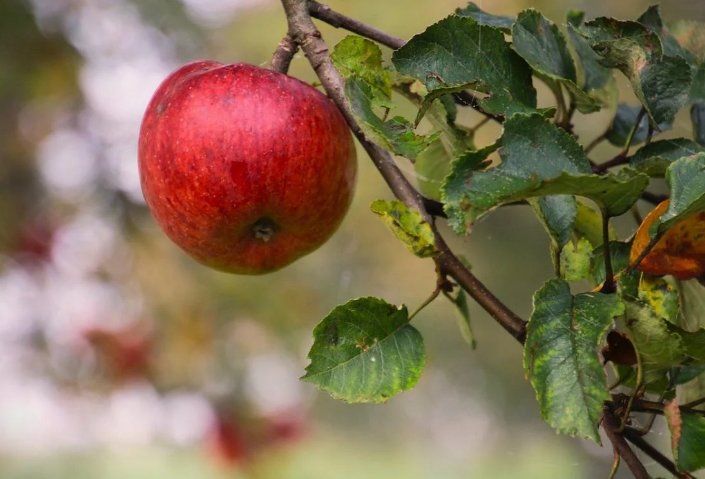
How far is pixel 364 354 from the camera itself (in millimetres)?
577

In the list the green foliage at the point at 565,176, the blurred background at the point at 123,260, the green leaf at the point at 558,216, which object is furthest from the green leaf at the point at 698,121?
the blurred background at the point at 123,260

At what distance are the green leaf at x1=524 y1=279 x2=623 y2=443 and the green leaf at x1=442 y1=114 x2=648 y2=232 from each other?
0.06m

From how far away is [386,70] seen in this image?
2.16 feet

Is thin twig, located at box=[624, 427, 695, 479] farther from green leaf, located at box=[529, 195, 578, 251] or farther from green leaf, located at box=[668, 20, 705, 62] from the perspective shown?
green leaf, located at box=[668, 20, 705, 62]

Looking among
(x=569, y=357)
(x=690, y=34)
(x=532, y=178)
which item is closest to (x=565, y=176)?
(x=532, y=178)

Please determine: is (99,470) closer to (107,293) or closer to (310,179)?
(107,293)

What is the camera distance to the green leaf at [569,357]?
464 mm

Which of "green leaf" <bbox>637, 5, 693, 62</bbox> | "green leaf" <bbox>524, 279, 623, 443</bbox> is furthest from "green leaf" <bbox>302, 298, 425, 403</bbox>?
"green leaf" <bbox>637, 5, 693, 62</bbox>

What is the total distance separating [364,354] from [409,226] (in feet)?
0.34

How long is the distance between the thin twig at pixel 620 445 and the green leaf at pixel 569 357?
6 cm

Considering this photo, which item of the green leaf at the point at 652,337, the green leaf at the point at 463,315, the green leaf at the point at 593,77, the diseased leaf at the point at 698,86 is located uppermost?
the green leaf at the point at 593,77

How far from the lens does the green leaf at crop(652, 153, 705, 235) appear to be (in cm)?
45

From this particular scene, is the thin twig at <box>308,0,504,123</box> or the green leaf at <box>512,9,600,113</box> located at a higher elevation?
the thin twig at <box>308,0,504,123</box>

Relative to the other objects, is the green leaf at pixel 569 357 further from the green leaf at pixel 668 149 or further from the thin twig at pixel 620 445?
the green leaf at pixel 668 149
